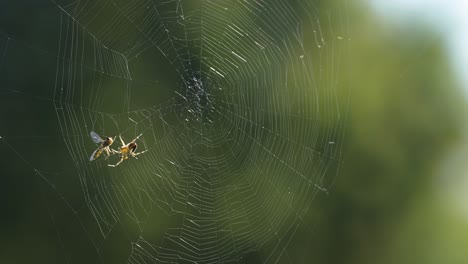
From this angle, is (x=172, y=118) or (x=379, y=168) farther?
(x=379, y=168)

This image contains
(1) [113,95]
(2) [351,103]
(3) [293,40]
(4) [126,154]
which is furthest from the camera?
(2) [351,103]

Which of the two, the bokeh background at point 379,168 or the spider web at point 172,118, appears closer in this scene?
the spider web at point 172,118

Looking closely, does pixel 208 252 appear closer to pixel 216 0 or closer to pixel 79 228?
pixel 79 228

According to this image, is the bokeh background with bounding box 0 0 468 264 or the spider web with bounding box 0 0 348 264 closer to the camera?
the spider web with bounding box 0 0 348 264

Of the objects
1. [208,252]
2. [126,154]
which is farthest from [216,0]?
[208,252]
